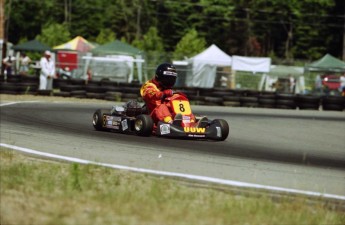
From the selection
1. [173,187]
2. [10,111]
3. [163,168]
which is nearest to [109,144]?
[163,168]

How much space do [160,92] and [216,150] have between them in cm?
184

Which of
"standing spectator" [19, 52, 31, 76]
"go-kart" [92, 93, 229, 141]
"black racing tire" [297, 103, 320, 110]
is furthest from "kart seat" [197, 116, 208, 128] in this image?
"standing spectator" [19, 52, 31, 76]

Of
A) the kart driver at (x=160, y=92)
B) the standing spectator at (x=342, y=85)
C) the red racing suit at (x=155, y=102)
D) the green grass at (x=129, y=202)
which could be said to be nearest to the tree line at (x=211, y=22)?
the standing spectator at (x=342, y=85)

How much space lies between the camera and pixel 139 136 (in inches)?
442

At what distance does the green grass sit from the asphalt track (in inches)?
36.9

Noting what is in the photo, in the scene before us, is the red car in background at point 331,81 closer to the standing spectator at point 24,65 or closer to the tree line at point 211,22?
the standing spectator at point 24,65

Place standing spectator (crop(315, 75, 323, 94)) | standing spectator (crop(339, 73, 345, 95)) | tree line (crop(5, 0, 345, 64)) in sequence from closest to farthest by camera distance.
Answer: standing spectator (crop(339, 73, 345, 95)), standing spectator (crop(315, 75, 323, 94)), tree line (crop(5, 0, 345, 64))

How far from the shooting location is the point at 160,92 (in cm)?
1123

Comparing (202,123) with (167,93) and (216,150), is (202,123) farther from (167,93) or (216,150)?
(216,150)

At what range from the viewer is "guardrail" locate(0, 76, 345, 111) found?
2428 cm

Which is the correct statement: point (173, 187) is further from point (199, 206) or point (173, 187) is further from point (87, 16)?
point (87, 16)

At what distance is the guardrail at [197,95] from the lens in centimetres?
2428

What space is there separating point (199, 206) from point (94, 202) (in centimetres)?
79

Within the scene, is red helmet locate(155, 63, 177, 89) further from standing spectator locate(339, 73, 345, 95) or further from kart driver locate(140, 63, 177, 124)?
standing spectator locate(339, 73, 345, 95)
